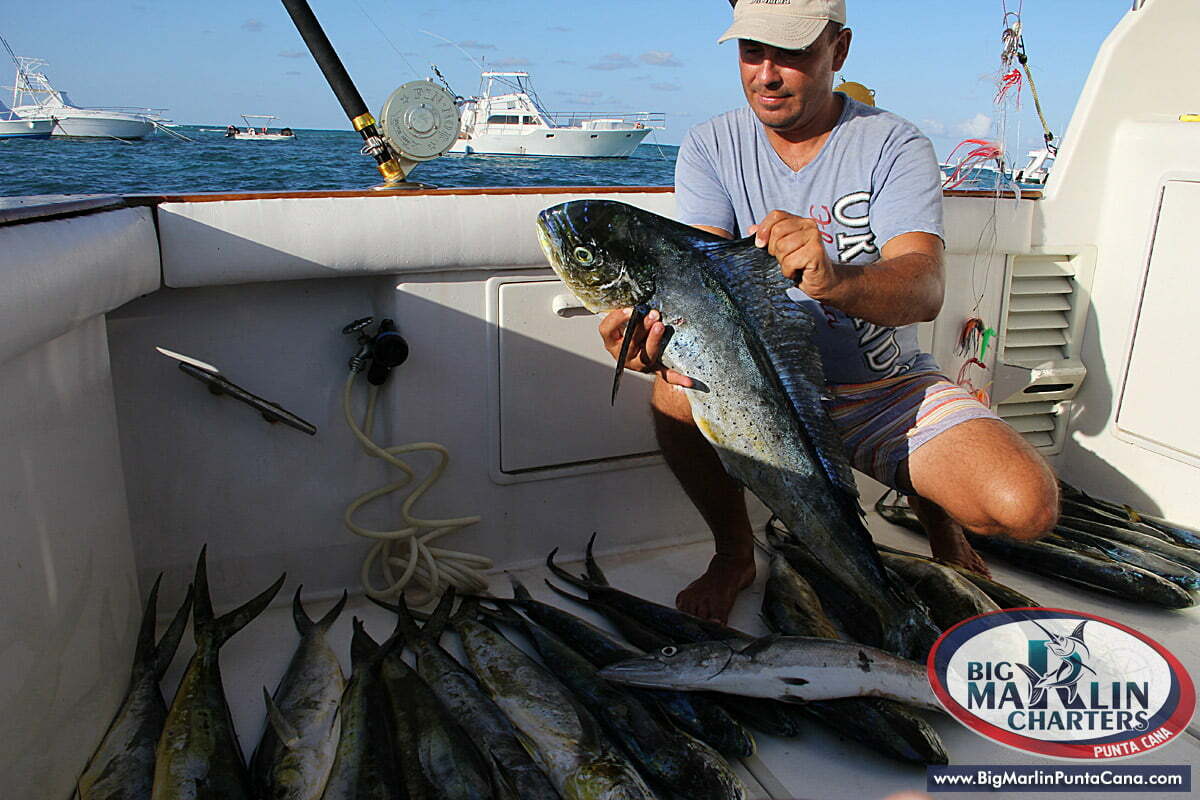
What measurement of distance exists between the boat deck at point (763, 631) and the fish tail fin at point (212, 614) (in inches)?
3.1

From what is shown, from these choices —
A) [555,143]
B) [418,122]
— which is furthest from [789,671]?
[555,143]

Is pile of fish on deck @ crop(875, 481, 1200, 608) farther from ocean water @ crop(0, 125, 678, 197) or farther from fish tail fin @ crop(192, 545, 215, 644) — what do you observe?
ocean water @ crop(0, 125, 678, 197)

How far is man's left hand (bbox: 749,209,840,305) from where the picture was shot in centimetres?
203

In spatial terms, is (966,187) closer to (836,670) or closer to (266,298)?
(836,670)

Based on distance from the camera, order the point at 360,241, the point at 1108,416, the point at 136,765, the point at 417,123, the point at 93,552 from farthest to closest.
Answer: the point at 1108,416, the point at 417,123, the point at 360,241, the point at 93,552, the point at 136,765

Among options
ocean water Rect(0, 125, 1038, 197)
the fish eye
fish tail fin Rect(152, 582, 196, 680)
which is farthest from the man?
ocean water Rect(0, 125, 1038, 197)

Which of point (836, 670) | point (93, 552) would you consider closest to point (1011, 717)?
point (836, 670)

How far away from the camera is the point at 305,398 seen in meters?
2.69

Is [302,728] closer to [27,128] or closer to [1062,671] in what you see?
[1062,671]

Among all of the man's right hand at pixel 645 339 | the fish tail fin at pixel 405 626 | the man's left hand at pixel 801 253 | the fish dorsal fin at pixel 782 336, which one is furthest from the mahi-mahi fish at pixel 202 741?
the man's left hand at pixel 801 253

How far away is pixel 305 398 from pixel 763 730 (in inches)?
62.9

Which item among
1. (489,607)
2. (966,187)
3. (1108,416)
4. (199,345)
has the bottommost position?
(489,607)

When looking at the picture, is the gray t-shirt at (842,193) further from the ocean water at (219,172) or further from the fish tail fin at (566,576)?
the ocean water at (219,172)

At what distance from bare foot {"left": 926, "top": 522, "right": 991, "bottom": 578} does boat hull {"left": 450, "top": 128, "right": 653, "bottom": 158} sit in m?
54.0
